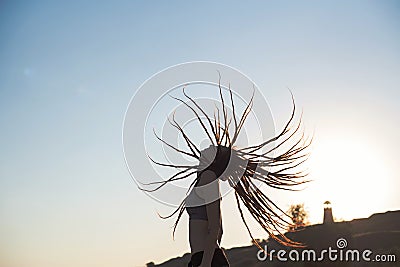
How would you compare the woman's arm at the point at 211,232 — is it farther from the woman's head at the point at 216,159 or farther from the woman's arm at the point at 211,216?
the woman's head at the point at 216,159

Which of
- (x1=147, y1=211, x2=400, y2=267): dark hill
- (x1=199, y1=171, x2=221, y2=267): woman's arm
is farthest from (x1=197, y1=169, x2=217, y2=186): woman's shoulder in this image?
(x1=147, y1=211, x2=400, y2=267): dark hill

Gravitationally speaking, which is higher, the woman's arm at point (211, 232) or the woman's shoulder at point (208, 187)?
the woman's shoulder at point (208, 187)

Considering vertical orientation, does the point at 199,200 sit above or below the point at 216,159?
below

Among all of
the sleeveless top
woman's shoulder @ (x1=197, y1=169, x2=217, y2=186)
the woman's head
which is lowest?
the sleeveless top

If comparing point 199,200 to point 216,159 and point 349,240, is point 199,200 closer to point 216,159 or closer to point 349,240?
point 216,159

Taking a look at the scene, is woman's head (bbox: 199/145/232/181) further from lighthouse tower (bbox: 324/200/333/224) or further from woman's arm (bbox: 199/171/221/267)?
lighthouse tower (bbox: 324/200/333/224)

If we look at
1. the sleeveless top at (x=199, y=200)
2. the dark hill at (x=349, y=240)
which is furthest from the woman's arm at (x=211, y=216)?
the dark hill at (x=349, y=240)

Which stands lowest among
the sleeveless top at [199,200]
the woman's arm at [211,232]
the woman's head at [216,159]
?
the woman's arm at [211,232]

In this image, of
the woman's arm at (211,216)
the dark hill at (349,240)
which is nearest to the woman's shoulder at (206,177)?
the woman's arm at (211,216)

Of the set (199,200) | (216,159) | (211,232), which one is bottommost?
(211,232)

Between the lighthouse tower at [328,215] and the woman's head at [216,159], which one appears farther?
the lighthouse tower at [328,215]

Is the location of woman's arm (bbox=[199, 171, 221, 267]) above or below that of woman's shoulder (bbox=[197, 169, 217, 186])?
below

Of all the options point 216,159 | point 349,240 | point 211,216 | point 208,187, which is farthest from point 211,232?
point 349,240

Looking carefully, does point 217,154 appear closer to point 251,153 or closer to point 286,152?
point 251,153
